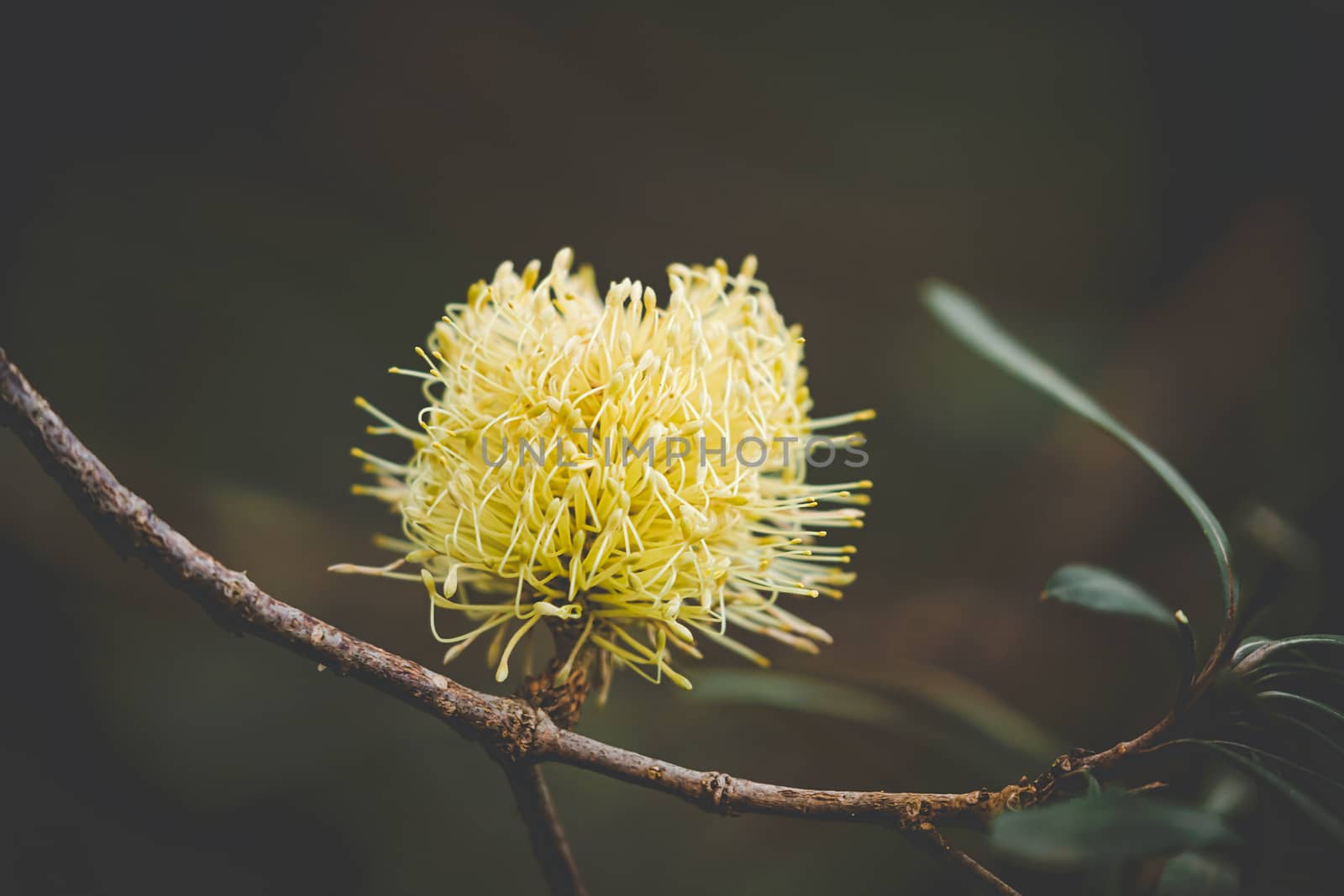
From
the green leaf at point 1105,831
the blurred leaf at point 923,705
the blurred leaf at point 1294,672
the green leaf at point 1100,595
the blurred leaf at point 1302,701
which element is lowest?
the green leaf at point 1105,831

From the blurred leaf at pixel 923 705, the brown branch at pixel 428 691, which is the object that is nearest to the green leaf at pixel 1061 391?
the brown branch at pixel 428 691

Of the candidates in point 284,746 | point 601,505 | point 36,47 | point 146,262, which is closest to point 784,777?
point 284,746

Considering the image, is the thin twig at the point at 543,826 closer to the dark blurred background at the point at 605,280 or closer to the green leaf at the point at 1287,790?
the green leaf at the point at 1287,790

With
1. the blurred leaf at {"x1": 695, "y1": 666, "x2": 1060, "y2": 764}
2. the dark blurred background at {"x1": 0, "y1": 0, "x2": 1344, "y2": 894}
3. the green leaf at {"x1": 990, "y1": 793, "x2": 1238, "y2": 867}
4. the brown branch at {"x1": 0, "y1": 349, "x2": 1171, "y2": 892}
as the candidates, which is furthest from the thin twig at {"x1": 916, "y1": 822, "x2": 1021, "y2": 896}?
the dark blurred background at {"x1": 0, "y1": 0, "x2": 1344, "y2": 894}

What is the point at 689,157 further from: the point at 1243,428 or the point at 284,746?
the point at 284,746

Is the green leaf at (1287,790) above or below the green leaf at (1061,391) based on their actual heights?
below

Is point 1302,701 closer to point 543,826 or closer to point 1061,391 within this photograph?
point 1061,391

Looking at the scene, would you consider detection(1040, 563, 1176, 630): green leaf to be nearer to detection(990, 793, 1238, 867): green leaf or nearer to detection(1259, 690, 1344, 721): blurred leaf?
detection(1259, 690, 1344, 721): blurred leaf
